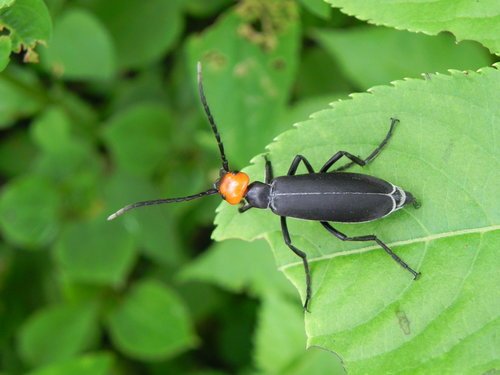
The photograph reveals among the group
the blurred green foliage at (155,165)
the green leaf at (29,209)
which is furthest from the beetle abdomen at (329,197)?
the green leaf at (29,209)

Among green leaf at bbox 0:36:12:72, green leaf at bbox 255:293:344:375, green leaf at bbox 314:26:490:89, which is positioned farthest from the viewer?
green leaf at bbox 314:26:490:89

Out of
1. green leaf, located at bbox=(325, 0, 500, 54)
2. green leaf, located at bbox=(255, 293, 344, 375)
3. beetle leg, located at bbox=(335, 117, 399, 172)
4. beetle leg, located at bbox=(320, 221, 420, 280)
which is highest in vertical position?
green leaf, located at bbox=(325, 0, 500, 54)

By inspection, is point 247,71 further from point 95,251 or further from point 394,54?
point 95,251

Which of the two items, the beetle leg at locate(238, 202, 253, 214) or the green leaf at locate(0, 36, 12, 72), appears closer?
the green leaf at locate(0, 36, 12, 72)

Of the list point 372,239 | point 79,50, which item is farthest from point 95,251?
point 372,239

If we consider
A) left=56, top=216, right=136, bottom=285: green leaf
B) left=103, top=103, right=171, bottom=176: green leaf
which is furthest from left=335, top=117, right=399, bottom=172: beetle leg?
left=56, top=216, right=136, bottom=285: green leaf

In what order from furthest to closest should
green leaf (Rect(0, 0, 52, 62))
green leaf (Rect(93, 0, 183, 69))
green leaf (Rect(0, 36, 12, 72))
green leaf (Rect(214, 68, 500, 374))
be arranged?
green leaf (Rect(93, 0, 183, 69)) → green leaf (Rect(0, 0, 52, 62)) → green leaf (Rect(0, 36, 12, 72)) → green leaf (Rect(214, 68, 500, 374))

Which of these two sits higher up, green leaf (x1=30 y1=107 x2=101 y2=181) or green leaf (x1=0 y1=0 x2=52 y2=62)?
green leaf (x1=0 y1=0 x2=52 y2=62)

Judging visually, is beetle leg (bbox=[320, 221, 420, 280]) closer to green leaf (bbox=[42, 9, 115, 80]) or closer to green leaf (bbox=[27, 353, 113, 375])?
green leaf (bbox=[27, 353, 113, 375])
